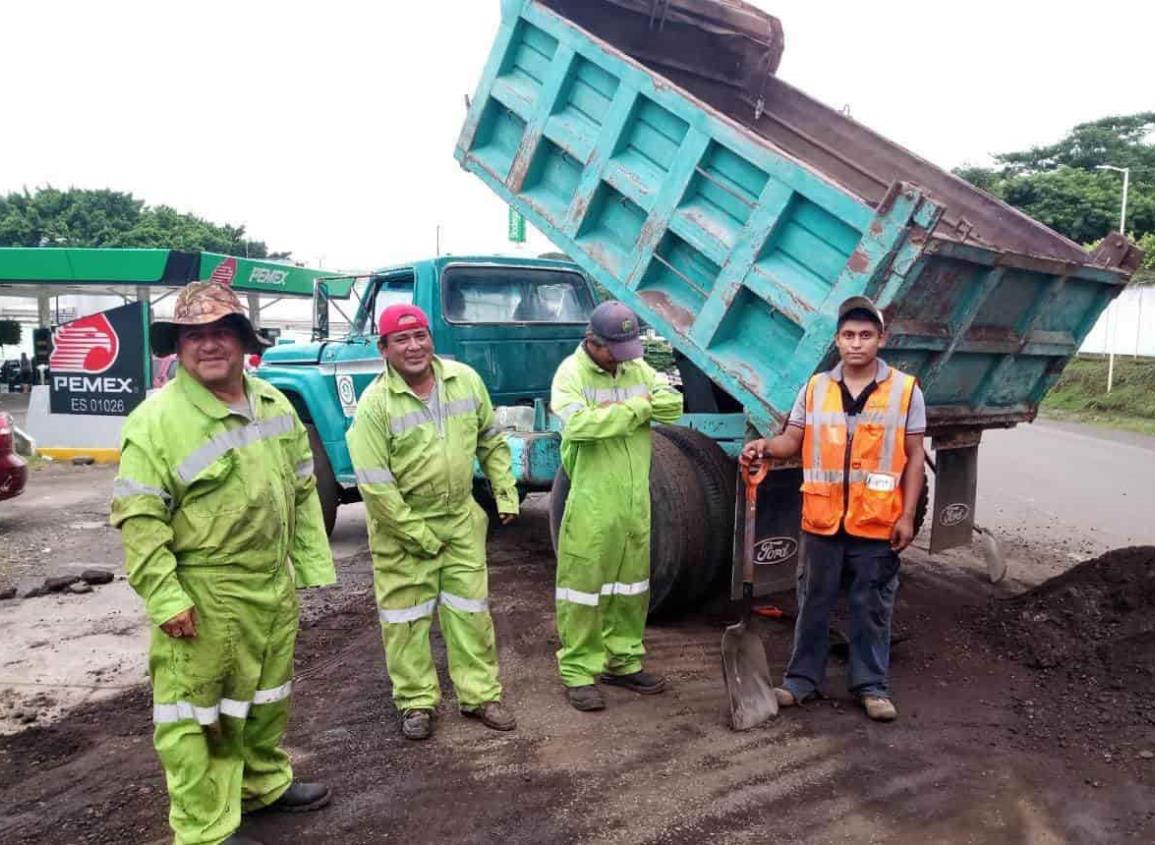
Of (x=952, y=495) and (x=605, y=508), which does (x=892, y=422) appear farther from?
(x=952, y=495)

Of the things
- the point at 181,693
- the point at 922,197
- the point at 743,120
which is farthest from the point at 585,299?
the point at 181,693

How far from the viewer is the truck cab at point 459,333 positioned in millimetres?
5734

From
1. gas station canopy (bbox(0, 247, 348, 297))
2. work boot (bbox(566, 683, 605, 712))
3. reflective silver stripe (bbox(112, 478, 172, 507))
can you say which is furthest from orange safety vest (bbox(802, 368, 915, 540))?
gas station canopy (bbox(0, 247, 348, 297))

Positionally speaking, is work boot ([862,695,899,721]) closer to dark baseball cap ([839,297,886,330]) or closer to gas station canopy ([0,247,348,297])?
dark baseball cap ([839,297,886,330])

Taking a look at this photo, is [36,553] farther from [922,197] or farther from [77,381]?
[922,197]

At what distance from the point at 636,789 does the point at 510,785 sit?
1.42 feet

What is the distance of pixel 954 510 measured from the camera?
504 centimetres

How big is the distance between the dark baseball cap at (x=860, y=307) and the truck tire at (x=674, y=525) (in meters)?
1.32

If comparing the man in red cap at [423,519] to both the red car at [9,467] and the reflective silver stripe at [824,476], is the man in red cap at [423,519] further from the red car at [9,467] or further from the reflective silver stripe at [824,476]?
the red car at [9,467]

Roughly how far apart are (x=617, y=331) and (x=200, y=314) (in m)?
1.73

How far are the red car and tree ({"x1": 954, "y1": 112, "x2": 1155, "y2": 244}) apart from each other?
21795 millimetres

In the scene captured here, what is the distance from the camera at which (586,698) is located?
378cm

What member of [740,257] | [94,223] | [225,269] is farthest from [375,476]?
[94,223]

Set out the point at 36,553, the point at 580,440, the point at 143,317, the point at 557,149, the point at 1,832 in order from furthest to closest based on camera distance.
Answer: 1. the point at 143,317
2. the point at 36,553
3. the point at 557,149
4. the point at 580,440
5. the point at 1,832
